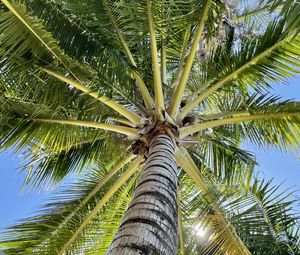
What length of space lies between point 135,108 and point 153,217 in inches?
113

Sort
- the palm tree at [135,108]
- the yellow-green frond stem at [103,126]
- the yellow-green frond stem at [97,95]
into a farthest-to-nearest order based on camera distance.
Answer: the yellow-green frond stem at [103,126] → the yellow-green frond stem at [97,95] → the palm tree at [135,108]

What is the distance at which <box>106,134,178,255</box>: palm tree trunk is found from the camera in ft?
8.42

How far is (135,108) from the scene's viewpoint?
5.56 meters

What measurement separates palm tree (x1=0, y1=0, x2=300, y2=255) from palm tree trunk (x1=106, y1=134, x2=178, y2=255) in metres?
0.20

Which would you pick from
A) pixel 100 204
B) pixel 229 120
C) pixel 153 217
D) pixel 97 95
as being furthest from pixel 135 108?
pixel 153 217

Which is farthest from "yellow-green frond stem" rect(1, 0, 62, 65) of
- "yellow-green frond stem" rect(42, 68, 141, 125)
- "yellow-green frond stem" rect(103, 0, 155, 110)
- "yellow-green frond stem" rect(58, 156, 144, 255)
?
"yellow-green frond stem" rect(58, 156, 144, 255)

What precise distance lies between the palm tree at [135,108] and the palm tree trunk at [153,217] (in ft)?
0.66

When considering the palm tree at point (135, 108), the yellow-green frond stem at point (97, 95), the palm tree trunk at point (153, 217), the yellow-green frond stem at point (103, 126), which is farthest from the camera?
the yellow-green frond stem at point (103, 126)

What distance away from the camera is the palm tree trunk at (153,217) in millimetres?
2566

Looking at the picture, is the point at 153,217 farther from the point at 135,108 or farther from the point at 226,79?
the point at 226,79

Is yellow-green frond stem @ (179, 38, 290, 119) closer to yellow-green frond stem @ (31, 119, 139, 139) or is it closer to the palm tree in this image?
the palm tree

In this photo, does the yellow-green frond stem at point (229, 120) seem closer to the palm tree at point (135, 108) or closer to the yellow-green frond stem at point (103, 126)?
the palm tree at point (135, 108)

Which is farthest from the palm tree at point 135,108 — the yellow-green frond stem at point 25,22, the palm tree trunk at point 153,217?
the palm tree trunk at point 153,217

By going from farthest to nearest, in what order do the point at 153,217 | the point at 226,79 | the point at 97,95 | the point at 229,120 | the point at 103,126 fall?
1. the point at 226,79
2. the point at 229,120
3. the point at 103,126
4. the point at 97,95
5. the point at 153,217
